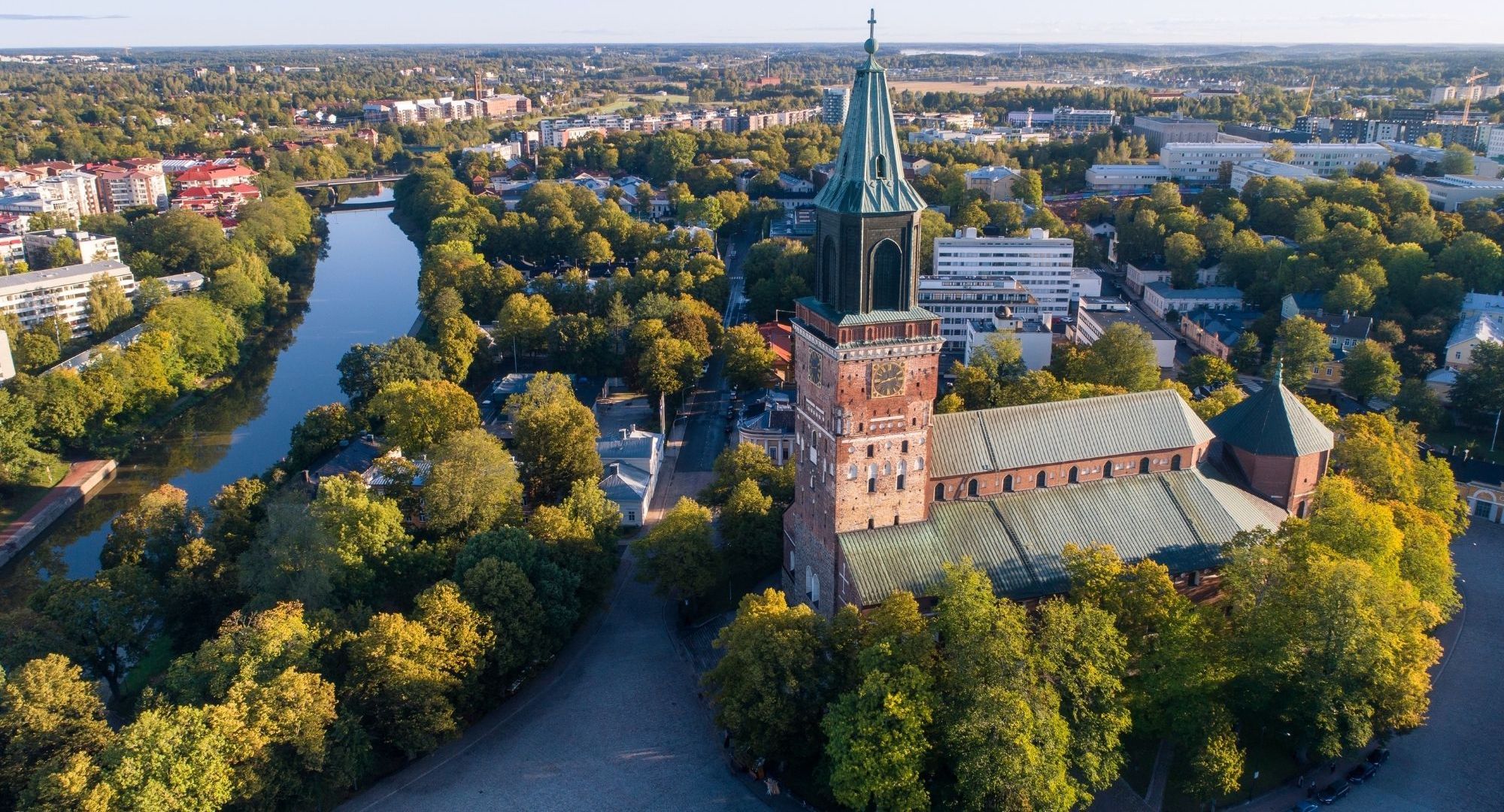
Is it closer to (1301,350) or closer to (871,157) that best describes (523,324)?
(871,157)

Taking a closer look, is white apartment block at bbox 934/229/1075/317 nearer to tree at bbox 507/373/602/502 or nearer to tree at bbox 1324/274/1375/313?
tree at bbox 1324/274/1375/313

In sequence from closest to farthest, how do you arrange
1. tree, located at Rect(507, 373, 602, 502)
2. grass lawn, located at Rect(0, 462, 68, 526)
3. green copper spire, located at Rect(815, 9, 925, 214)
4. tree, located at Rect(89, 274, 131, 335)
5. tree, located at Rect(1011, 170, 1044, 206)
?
green copper spire, located at Rect(815, 9, 925, 214) → tree, located at Rect(507, 373, 602, 502) → grass lawn, located at Rect(0, 462, 68, 526) → tree, located at Rect(89, 274, 131, 335) → tree, located at Rect(1011, 170, 1044, 206)

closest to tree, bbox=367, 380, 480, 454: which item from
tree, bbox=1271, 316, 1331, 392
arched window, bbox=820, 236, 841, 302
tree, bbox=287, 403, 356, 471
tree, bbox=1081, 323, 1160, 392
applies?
tree, bbox=287, 403, 356, 471

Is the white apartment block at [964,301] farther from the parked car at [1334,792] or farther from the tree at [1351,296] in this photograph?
the parked car at [1334,792]

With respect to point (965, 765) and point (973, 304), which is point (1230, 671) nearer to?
point (965, 765)

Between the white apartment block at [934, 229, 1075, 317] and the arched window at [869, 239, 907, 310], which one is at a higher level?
the arched window at [869, 239, 907, 310]

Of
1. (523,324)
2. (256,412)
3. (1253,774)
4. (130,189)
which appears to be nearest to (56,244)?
(256,412)
